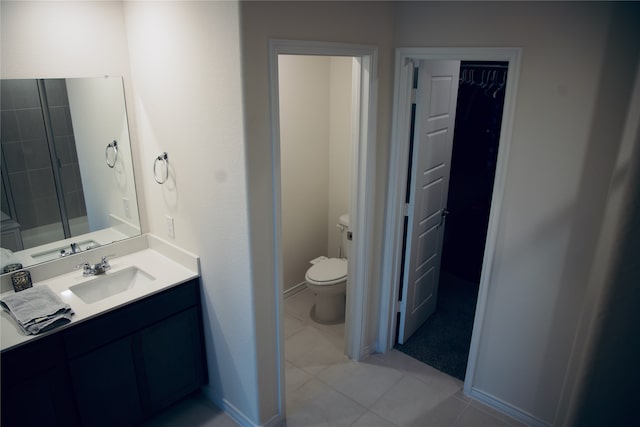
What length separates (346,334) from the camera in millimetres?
3143

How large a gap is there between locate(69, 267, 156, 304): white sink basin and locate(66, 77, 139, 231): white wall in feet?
1.04

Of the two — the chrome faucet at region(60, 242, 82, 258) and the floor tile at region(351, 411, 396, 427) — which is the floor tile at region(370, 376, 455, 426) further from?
the chrome faucet at region(60, 242, 82, 258)

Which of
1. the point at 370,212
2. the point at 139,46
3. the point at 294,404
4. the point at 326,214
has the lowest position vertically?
the point at 294,404

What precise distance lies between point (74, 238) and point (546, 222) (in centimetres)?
267

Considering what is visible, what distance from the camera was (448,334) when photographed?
135 inches

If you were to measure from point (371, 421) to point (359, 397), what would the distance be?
8.2 inches

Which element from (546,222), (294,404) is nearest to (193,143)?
(294,404)

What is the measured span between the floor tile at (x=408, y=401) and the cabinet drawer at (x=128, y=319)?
1352 millimetres

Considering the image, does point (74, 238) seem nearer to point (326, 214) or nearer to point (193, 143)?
point (193, 143)

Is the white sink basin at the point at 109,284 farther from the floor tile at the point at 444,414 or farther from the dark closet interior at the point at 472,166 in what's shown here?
the dark closet interior at the point at 472,166

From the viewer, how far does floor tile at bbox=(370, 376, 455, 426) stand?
8.63ft

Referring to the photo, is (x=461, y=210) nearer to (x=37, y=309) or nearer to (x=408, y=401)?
(x=408, y=401)

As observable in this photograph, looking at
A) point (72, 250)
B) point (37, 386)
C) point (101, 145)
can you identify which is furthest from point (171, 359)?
point (101, 145)

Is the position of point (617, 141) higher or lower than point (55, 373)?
higher
